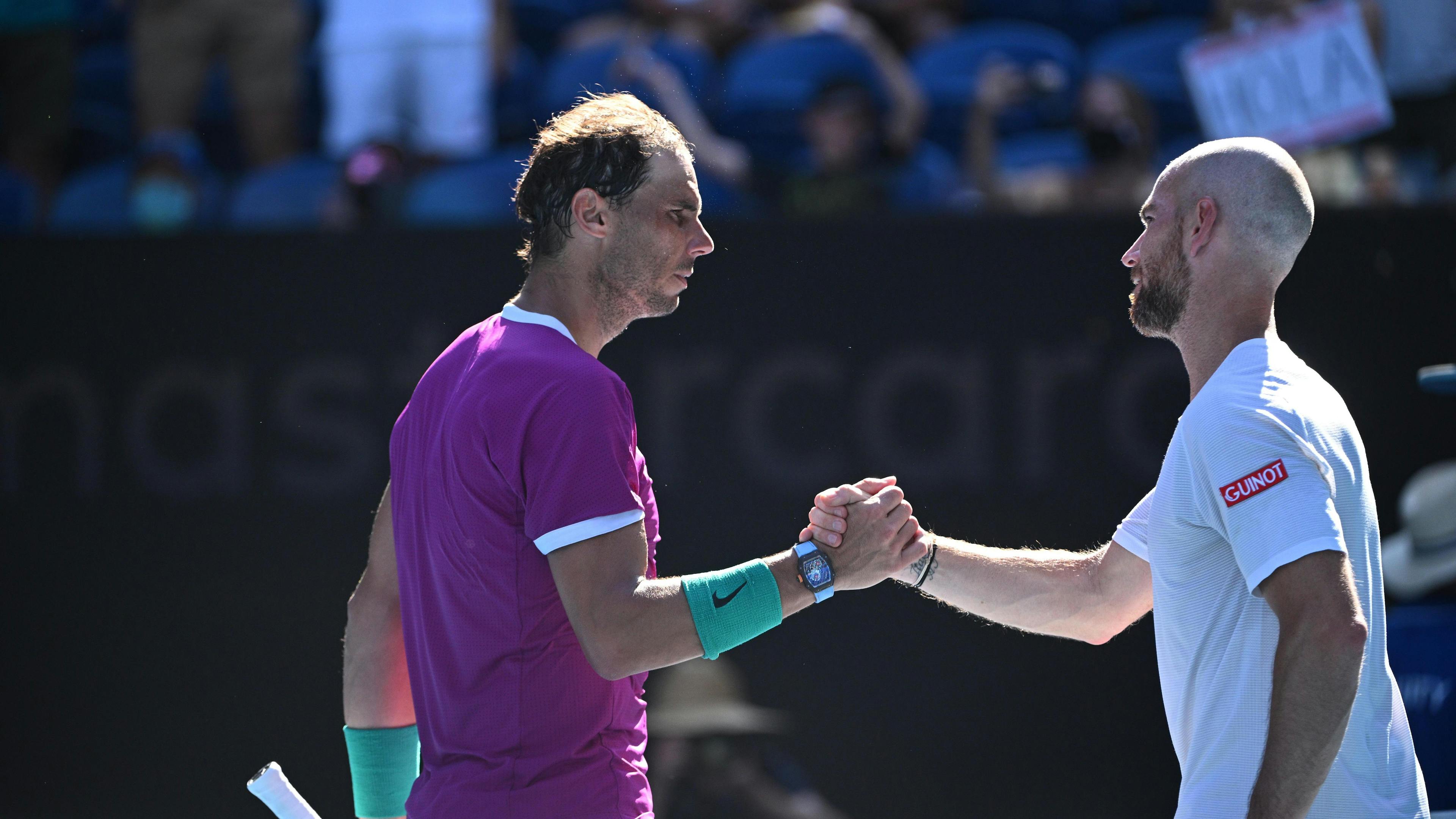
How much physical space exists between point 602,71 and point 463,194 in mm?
1268

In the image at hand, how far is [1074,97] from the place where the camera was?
675 centimetres

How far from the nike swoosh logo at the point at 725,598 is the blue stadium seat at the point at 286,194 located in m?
3.64

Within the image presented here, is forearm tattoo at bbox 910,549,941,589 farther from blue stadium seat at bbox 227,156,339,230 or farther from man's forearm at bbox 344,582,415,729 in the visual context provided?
blue stadium seat at bbox 227,156,339,230

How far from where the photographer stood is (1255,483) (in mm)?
1936

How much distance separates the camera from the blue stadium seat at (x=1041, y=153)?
6.09 m

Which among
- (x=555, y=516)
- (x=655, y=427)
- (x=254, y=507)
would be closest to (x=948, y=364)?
(x=655, y=427)

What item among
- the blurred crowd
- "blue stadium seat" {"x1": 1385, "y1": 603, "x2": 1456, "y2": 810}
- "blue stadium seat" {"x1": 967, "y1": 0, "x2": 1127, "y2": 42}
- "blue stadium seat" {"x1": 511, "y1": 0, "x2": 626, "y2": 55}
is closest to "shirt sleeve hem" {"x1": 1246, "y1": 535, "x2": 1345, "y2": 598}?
"blue stadium seat" {"x1": 1385, "y1": 603, "x2": 1456, "y2": 810}

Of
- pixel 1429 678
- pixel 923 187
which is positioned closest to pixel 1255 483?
pixel 1429 678

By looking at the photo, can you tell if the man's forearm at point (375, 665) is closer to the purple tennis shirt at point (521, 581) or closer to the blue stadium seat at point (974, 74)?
the purple tennis shirt at point (521, 581)

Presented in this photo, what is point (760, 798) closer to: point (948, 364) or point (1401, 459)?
point (948, 364)

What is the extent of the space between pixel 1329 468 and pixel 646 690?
111 inches

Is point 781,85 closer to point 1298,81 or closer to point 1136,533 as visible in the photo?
point 1298,81

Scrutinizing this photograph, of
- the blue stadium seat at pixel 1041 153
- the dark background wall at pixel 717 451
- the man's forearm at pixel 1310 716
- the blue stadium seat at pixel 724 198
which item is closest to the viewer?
the man's forearm at pixel 1310 716

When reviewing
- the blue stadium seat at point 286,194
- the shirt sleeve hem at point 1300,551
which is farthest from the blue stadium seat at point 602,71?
the shirt sleeve hem at point 1300,551
